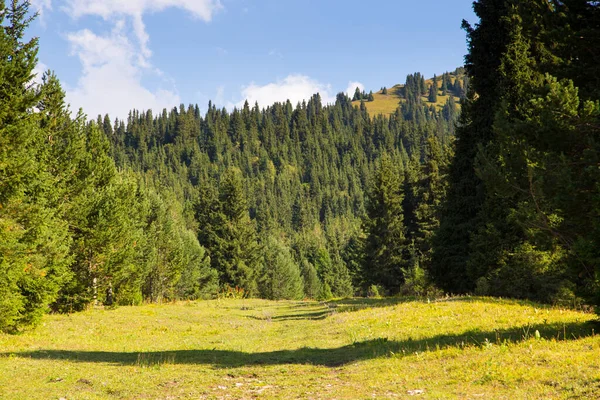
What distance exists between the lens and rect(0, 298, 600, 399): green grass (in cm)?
880

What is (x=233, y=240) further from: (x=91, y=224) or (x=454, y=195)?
(x=454, y=195)

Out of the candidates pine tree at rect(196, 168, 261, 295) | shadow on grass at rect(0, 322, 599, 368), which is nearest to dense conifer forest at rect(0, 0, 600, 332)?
shadow on grass at rect(0, 322, 599, 368)

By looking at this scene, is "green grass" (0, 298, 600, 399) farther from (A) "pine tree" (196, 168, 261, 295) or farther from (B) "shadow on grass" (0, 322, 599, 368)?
(A) "pine tree" (196, 168, 261, 295)

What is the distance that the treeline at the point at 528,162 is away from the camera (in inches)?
454

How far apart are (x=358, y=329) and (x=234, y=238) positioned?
51012 mm

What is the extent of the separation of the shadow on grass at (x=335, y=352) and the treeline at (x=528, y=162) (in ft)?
5.03

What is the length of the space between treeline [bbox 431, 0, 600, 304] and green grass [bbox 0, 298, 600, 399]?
236cm

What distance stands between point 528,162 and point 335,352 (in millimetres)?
10475

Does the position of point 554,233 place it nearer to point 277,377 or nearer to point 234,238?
point 277,377

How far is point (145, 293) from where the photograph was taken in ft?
180

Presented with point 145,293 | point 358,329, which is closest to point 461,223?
point 358,329

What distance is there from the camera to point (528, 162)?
677 inches

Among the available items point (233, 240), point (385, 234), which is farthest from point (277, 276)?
point (385, 234)

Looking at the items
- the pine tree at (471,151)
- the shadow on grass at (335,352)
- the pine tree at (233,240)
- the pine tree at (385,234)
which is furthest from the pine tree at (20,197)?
the pine tree at (233,240)
